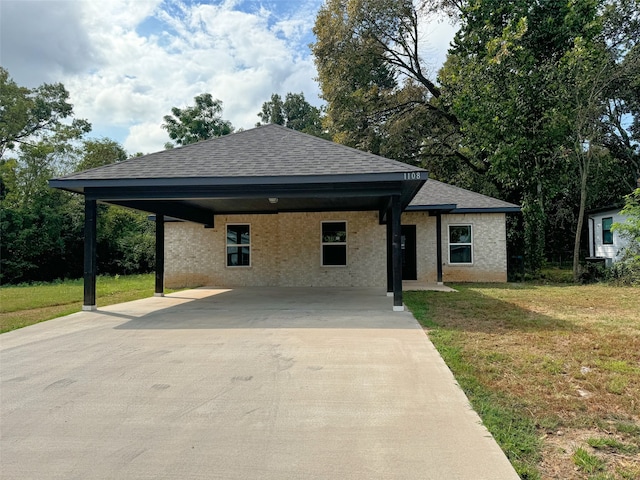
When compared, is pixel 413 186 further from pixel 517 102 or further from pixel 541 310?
pixel 517 102

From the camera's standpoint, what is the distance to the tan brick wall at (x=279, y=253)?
13555mm

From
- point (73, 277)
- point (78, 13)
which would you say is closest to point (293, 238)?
point (78, 13)

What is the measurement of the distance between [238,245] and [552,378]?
11471mm

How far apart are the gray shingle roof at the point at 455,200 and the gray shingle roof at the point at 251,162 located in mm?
5682

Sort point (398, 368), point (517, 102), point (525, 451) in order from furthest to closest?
point (517, 102), point (398, 368), point (525, 451)

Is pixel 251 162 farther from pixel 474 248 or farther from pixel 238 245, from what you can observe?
pixel 474 248

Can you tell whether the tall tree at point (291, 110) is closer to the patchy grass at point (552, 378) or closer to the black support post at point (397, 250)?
the black support post at point (397, 250)

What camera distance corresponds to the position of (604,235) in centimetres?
1759

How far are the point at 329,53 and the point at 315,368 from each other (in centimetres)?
1889

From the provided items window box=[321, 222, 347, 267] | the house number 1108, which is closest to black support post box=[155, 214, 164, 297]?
window box=[321, 222, 347, 267]

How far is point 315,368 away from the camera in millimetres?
4480

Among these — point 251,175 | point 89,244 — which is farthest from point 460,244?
point 89,244

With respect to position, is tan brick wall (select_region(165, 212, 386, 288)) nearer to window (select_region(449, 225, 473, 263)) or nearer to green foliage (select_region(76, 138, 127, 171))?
window (select_region(449, 225, 473, 263))

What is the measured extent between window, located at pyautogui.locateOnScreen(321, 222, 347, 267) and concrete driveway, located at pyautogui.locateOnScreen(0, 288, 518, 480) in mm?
7140
